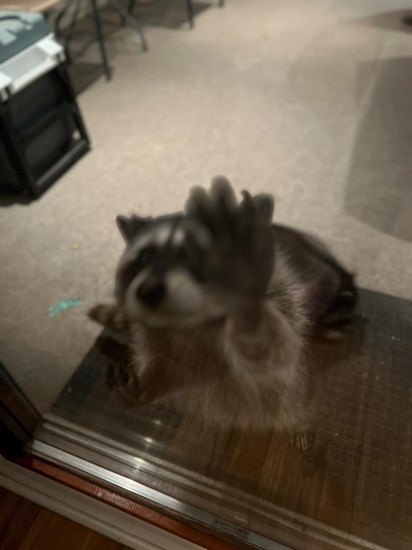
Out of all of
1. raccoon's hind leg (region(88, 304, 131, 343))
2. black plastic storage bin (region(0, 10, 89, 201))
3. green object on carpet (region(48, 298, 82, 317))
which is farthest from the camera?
black plastic storage bin (region(0, 10, 89, 201))

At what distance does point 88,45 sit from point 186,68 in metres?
0.63

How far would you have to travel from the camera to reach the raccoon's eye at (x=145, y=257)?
43cm

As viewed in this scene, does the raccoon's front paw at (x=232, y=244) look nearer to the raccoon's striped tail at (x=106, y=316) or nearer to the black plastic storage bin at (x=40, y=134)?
the raccoon's striped tail at (x=106, y=316)

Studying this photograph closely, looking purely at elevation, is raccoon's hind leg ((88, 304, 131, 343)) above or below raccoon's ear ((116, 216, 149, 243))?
below

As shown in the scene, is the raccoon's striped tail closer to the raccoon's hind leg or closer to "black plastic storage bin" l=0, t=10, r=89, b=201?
the raccoon's hind leg

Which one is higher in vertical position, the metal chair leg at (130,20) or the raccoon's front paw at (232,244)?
the raccoon's front paw at (232,244)

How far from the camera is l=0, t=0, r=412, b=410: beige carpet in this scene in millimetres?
1217

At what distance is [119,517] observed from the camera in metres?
0.82

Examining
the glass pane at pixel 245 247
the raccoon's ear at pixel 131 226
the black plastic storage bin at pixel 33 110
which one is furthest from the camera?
the black plastic storage bin at pixel 33 110

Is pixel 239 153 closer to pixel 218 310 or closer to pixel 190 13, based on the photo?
pixel 190 13

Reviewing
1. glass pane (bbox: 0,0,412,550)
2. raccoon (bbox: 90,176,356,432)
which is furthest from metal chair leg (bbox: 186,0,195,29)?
raccoon (bbox: 90,176,356,432)

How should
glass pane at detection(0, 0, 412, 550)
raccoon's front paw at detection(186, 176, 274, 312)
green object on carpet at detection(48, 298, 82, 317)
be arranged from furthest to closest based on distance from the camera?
green object on carpet at detection(48, 298, 82, 317), glass pane at detection(0, 0, 412, 550), raccoon's front paw at detection(186, 176, 274, 312)

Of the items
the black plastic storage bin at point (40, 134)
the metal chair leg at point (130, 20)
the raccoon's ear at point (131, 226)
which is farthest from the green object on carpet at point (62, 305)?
the metal chair leg at point (130, 20)

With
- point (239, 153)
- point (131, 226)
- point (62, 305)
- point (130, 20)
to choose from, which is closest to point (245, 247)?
point (131, 226)
